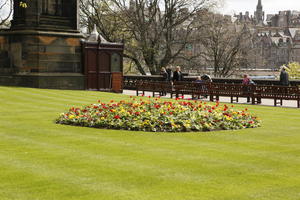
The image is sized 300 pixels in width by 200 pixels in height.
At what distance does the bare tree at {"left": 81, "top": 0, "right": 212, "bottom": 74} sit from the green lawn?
37518 mm

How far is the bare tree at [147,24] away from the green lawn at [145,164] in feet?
123

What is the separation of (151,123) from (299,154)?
465 cm

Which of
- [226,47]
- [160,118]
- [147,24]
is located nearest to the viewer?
[160,118]

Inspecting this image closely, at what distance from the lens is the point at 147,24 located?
167 feet

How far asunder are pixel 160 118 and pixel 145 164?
5.38 meters

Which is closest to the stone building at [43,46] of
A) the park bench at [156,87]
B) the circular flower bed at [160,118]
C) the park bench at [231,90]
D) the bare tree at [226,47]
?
the park bench at [156,87]

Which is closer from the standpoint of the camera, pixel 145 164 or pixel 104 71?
pixel 145 164

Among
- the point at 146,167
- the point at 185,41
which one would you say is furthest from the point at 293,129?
the point at 185,41

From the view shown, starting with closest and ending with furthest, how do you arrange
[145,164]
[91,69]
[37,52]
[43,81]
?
[145,164] < [43,81] < [37,52] < [91,69]

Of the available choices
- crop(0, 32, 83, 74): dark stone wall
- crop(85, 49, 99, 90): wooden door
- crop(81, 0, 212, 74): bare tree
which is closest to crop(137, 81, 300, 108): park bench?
crop(85, 49, 99, 90): wooden door

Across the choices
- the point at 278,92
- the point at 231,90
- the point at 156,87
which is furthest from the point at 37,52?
the point at 278,92

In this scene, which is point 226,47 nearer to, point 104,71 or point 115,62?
point 115,62

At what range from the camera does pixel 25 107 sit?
1883 cm

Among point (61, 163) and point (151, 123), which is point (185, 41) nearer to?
point (151, 123)
